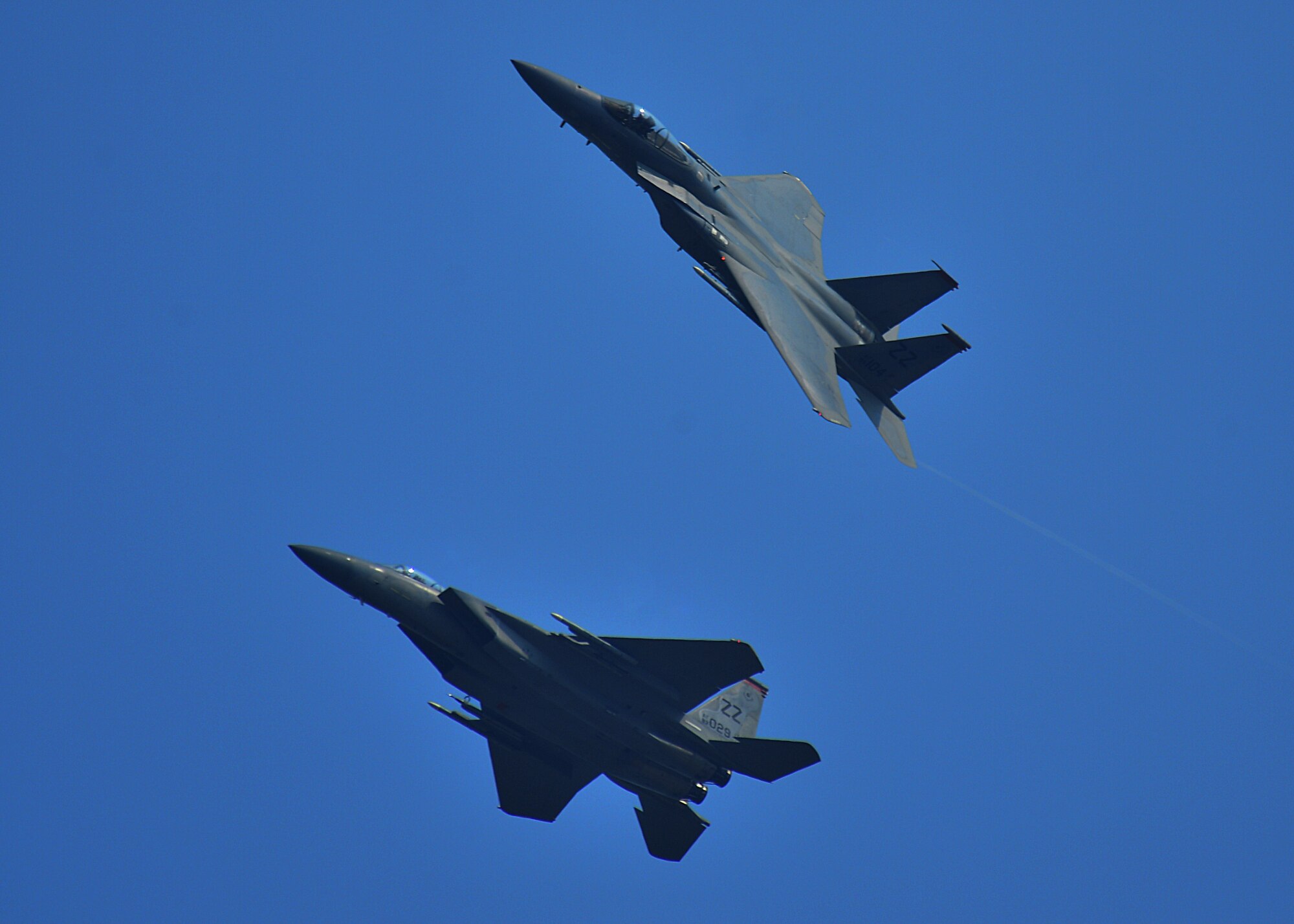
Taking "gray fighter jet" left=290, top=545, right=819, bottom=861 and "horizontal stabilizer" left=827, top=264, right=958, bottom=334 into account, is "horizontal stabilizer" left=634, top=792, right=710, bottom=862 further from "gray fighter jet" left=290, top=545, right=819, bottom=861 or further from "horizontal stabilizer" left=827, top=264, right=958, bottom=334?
"horizontal stabilizer" left=827, top=264, right=958, bottom=334

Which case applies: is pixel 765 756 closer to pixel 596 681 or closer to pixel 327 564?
pixel 596 681

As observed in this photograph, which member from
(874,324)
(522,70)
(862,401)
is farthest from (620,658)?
(522,70)

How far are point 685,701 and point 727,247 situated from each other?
32.0 feet

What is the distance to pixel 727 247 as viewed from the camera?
28.2 m

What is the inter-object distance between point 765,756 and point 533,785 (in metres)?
6.31

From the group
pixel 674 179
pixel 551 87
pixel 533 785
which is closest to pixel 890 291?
pixel 674 179

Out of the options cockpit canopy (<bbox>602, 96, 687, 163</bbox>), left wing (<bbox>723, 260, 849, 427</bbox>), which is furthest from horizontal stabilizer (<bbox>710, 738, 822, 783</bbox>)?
cockpit canopy (<bbox>602, 96, 687, 163</bbox>)

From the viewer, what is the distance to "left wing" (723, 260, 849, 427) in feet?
88.4

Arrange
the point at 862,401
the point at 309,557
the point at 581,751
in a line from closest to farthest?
the point at 309,557, the point at 581,751, the point at 862,401

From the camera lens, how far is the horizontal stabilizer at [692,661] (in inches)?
1016

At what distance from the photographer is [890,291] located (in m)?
30.0

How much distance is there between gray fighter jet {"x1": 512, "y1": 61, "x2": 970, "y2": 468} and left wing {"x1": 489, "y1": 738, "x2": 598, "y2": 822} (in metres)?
10.5

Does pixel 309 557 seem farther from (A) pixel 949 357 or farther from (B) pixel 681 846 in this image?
(A) pixel 949 357

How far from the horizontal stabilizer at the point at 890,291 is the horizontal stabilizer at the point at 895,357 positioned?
1125 millimetres
